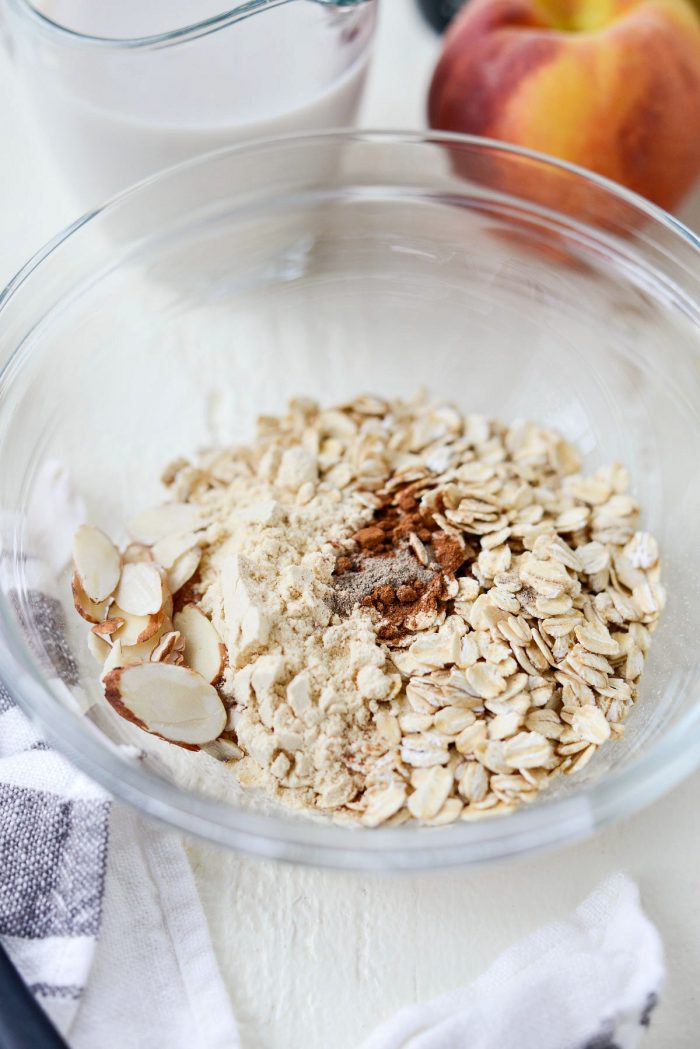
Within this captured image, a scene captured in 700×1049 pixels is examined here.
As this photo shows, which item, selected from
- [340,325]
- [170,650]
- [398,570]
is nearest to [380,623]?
[398,570]

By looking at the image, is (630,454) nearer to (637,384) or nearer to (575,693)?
(637,384)

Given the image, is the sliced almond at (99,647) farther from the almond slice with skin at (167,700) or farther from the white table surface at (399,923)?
the white table surface at (399,923)

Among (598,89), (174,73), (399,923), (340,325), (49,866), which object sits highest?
(598,89)

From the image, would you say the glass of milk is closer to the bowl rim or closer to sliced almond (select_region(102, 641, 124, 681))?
the bowl rim

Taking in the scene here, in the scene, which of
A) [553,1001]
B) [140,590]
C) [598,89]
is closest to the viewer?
[553,1001]

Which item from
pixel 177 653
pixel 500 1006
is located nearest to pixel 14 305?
pixel 177 653

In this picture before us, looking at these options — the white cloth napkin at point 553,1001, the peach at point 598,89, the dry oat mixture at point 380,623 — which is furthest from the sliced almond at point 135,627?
the peach at point 598,89

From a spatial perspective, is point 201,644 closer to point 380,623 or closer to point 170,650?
point 170,650
